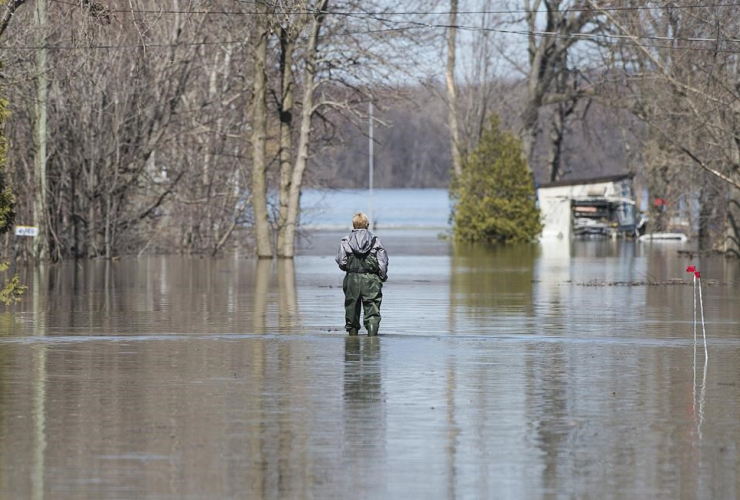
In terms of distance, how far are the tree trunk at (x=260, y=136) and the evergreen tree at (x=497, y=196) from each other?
59.5 feet

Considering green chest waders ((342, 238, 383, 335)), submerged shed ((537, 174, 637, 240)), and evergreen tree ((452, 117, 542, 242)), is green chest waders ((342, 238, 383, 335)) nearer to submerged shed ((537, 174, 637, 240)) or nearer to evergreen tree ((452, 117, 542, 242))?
evergreen tree ((452, 117, 542, 242))

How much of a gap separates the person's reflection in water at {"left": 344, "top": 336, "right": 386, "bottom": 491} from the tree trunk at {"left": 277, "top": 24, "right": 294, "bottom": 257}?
2676 cm

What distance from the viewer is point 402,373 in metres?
14.1

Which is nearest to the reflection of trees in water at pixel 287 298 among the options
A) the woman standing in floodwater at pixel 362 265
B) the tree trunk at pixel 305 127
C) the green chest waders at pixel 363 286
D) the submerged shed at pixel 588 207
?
the green chest waders at pixel 363 286

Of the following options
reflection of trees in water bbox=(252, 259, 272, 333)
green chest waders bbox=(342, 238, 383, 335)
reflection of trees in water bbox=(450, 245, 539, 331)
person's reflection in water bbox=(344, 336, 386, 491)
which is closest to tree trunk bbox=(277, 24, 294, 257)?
reflection of trees in water bbox=(252, 259, 272, 333)

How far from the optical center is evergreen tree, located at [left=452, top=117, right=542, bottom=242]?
60.0 meters

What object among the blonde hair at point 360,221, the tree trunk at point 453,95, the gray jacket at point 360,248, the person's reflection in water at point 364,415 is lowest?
the person's reflection in water at point 364,415

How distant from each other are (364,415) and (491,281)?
19.6m

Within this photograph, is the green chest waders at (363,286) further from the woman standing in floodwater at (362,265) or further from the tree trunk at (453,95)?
the tree trunk at (453,95)

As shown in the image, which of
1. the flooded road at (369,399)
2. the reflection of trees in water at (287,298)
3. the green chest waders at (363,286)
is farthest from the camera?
the reflection of trees in water at (287,298)

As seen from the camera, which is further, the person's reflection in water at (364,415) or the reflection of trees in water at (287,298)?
the reflection of trees in water at (287,298)

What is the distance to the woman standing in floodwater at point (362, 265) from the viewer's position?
1678 cm

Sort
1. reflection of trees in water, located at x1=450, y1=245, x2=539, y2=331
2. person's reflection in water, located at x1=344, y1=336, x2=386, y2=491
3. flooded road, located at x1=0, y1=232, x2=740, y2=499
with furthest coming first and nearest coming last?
reflection of trees in water, located at x1=450, y1=245, x2=539, y2=331, person's reflection in water, located at x1=344, y1=336, x2=386, y2=491, flooded road, located at x1=0, y1=232, x2=740, y2=499

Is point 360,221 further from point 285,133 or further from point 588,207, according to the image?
point 588,207
